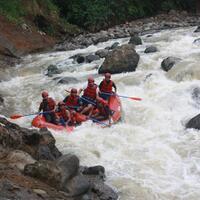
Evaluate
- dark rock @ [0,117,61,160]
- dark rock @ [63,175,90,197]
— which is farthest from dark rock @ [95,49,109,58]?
dark rock @ [63,175,90,197]

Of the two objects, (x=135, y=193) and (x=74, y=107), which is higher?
(x=74, y=107)

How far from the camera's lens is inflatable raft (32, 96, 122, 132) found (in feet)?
35.7

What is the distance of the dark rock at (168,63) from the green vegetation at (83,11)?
372 inches

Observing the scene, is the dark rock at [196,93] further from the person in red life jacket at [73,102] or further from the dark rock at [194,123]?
the person in red life jacket at [73,102]

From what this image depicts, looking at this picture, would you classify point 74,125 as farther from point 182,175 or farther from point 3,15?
point 3,15

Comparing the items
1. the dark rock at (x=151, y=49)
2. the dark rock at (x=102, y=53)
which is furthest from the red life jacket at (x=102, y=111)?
the dark rock at (x=102, y=53)

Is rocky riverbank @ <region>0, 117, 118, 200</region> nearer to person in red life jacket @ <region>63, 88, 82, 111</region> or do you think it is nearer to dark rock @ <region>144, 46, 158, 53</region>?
person in red life jacket @ <region>63, 88, 82, 111</region>

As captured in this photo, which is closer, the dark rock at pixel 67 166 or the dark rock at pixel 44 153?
the dark rock at pixel 67 166

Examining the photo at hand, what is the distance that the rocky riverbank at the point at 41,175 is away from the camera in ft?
21.6

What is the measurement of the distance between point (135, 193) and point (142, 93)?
18.2 ft

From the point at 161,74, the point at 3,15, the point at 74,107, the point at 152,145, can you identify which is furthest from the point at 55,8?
the point at 152,145

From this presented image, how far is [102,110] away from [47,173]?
4.83 metres

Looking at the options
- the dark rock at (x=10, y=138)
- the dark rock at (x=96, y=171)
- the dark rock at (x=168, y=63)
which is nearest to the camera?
the dark rock at (x=96, y=171)

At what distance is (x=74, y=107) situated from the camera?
11797mm
